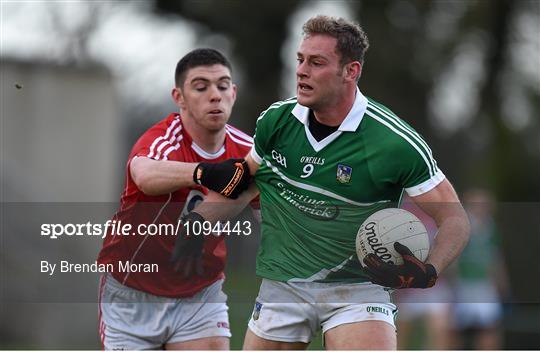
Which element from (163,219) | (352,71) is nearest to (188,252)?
(163,219)

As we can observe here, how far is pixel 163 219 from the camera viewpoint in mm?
6879

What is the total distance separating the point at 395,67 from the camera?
82.7 ft

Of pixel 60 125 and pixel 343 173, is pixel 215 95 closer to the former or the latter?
pixel 343 173

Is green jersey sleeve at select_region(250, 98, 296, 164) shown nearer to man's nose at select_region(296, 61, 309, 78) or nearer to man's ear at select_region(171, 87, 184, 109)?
man's nose at select_region(296, 61, 309, 78)

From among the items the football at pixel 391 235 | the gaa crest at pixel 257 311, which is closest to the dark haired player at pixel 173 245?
the gaa crest at pixel 257 311

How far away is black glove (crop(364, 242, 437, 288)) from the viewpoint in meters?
6.12

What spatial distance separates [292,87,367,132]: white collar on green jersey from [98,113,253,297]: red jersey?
785 mm

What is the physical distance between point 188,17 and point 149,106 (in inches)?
98.7

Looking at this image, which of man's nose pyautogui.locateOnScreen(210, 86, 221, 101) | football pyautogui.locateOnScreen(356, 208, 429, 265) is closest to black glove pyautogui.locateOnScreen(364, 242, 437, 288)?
football pyautogui.locateOnScreen(356, 208, 429, 265)

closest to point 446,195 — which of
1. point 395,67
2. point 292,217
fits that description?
point 292,217

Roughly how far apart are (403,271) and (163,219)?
5.38ft

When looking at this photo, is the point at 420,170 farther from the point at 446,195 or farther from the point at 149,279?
the point at 149,279

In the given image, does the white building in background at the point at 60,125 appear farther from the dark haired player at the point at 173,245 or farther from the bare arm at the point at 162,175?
the bare arm at the point at 162,175

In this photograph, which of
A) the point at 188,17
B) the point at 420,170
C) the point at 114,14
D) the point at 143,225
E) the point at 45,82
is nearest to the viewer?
the point at 420,170
